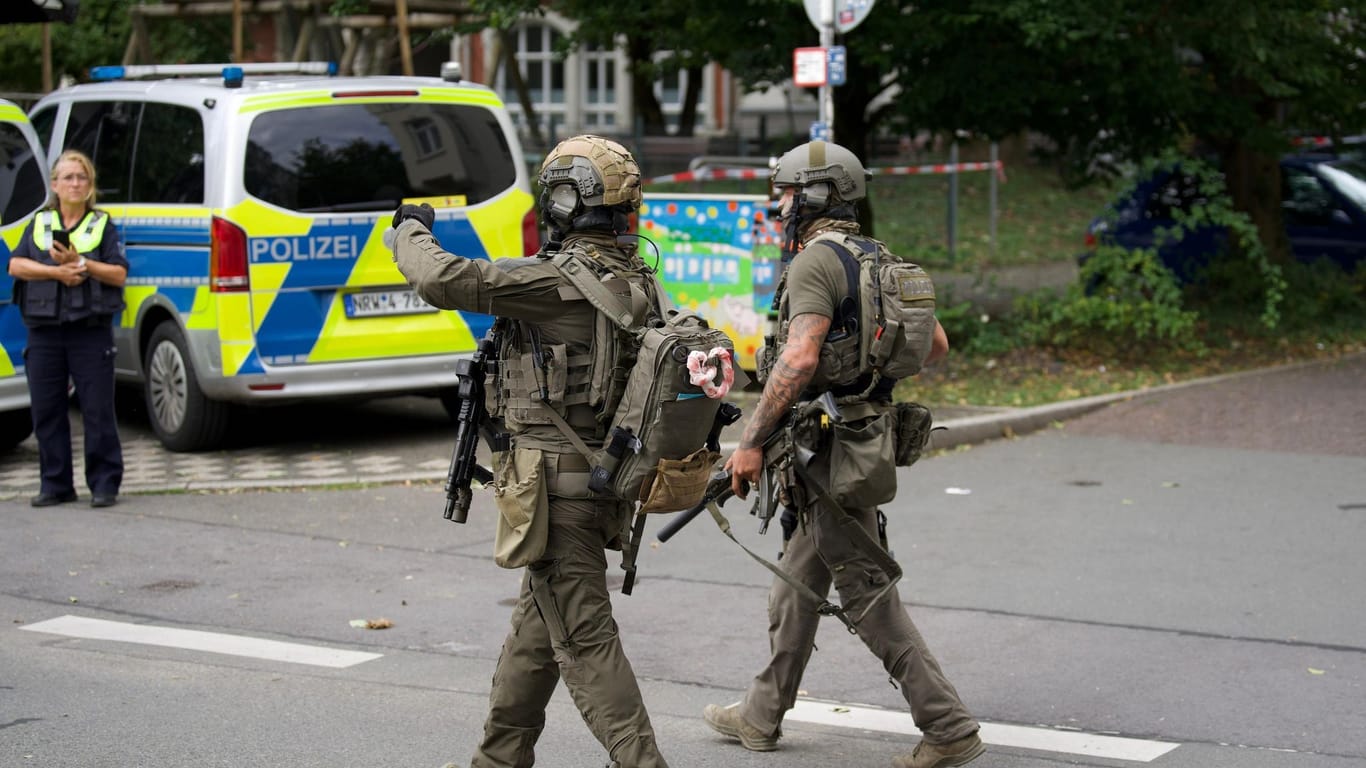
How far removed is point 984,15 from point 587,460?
26.5 ft

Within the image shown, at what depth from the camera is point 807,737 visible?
204 inches

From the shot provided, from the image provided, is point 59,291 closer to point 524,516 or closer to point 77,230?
point 77,230

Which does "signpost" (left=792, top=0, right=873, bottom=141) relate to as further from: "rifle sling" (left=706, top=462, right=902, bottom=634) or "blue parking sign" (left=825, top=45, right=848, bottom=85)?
"rifle sling" (left=706, top=462, right=902, bottom=634)

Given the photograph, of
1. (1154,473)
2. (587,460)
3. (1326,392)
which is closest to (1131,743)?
(587,460)

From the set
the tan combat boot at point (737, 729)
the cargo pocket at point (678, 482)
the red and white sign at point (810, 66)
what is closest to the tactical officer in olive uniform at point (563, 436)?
the cargo pocket at point (678, 482)

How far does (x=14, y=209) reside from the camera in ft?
29.9

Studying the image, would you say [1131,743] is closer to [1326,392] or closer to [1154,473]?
[1154,473]

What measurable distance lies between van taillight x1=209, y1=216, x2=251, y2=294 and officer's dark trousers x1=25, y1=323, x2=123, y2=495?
81cm

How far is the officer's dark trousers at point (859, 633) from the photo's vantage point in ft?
15.5

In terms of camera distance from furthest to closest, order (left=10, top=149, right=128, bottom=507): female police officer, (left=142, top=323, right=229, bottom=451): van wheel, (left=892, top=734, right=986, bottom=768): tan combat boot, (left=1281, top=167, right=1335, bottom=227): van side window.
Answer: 1. (left=1281, top=167, right=1335, bottom=227): van side window
2. (left=142, top=323, right=229, bottom=451): van wheel
3. (left=10, top=149, right=128, bottom=507): female police officer
4. (left=892, top=734, right=986, bottom=768): tan combat boot

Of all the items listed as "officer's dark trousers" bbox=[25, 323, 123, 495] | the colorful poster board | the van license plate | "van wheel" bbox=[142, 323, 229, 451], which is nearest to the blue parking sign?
the colorful poster board

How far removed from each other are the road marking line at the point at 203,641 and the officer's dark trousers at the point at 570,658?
1.75m

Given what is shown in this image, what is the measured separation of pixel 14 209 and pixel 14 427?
4.60 ft

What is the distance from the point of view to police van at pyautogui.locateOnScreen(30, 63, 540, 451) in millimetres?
9141
